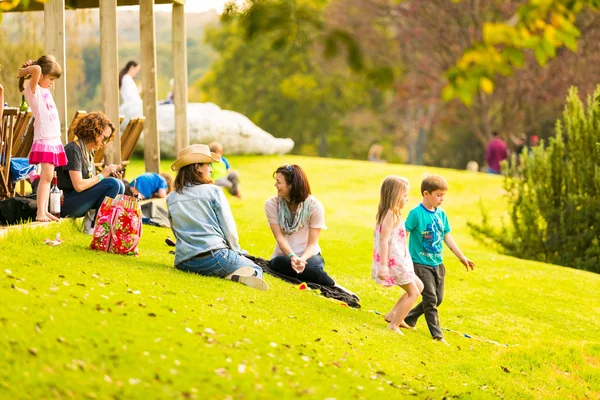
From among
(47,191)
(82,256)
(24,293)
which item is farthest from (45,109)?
(24,293)

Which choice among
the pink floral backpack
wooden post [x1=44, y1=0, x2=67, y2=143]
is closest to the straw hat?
the pink floral backpack

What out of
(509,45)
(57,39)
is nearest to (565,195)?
(57,39)

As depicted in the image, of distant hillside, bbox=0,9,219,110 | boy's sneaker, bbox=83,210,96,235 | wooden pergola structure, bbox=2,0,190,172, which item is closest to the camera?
boy's sneaker, bbox=83,210,96,235

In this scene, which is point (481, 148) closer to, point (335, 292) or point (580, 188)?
point (580, 188)

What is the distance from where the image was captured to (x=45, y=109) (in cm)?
1016

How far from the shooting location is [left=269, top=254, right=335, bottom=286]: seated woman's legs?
1023 cm

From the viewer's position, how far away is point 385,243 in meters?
8.76

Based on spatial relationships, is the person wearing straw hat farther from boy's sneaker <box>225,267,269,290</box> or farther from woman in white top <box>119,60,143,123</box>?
woman in white top <box>119,60,143,123</box>

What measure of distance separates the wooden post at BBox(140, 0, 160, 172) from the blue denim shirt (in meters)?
5.76

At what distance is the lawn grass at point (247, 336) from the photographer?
6020mm

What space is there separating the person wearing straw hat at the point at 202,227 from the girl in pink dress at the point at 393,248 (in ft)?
3.81

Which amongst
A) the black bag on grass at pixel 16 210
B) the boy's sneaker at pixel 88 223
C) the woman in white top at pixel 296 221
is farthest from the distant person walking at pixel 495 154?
the black bag on grass at pixel 16 210

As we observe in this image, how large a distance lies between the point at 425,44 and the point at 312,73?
1476 cm

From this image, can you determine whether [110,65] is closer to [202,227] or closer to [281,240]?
[281,240]
